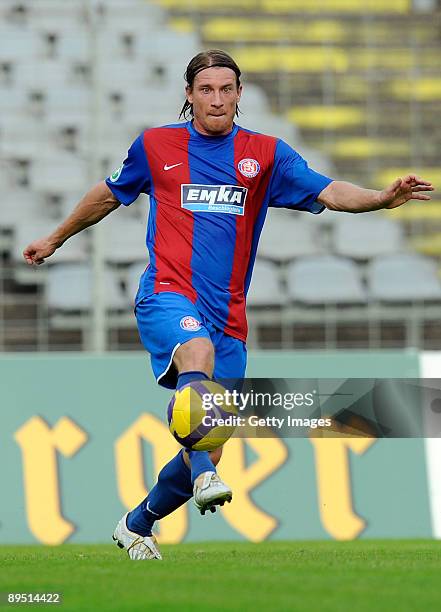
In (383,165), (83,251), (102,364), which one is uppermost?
(383,165)

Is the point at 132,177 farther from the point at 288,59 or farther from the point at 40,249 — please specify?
the point at 288,59

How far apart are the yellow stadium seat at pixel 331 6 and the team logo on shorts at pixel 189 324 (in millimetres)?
9648

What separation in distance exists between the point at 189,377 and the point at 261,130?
8.84 metres

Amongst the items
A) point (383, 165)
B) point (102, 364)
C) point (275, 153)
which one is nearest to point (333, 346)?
point (383, 165)

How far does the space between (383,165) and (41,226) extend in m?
3.58

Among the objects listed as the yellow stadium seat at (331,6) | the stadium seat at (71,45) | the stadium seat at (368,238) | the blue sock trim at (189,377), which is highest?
the yellow stadium seat at (331,6)

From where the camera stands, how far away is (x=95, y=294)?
10766mm

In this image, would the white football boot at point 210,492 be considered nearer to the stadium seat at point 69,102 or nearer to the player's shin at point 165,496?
the player's shin at point 165,496

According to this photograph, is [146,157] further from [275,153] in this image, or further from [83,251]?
[83,251]

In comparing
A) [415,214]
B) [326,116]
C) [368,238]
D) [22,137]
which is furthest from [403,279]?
[22,137]

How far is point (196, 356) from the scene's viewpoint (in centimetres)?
517

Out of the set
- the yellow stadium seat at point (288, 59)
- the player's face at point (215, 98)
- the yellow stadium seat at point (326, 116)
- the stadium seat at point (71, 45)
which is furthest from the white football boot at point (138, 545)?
the stadium seat at point (71, 45)

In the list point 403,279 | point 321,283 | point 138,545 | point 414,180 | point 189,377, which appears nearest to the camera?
point 189,377

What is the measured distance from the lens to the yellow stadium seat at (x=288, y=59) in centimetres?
1362
